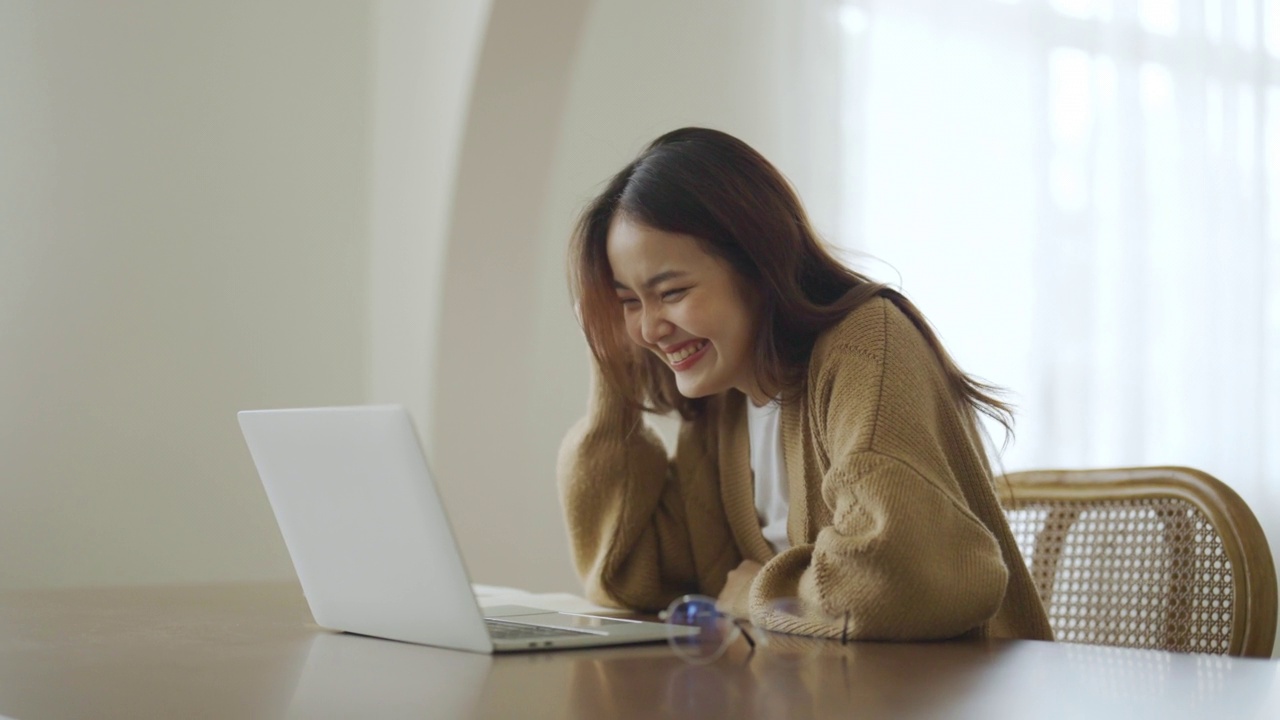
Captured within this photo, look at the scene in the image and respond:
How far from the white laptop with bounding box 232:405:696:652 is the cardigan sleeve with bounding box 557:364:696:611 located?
0.40 meters

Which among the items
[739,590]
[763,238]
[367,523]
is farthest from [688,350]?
[367,523]

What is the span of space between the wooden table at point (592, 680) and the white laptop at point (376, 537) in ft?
0.08

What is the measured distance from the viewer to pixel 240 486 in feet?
9.14

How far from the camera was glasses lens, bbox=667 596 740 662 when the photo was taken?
94cm

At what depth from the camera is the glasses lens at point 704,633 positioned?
0.94 metres

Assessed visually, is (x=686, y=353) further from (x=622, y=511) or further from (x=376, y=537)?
(x=376, y=537)

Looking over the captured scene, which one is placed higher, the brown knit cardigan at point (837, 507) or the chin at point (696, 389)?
the chin at point (696, 389)

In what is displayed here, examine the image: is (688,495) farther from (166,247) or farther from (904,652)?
(166,247)

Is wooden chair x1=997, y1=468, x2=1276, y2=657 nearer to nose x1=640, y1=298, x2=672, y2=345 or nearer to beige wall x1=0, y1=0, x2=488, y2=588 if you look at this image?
nose x1=640, y1=298, x2=672, y2=345

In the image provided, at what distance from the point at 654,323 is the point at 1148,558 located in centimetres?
63

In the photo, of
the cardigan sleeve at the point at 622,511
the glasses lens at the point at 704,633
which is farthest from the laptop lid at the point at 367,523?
the cardigan sleeve at the point at 622,511

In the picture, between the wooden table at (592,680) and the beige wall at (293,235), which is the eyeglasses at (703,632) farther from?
the beige wall at (293,235)

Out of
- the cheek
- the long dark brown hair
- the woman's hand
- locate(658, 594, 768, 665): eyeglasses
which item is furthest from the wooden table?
the cheek

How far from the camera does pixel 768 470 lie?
1607mm
